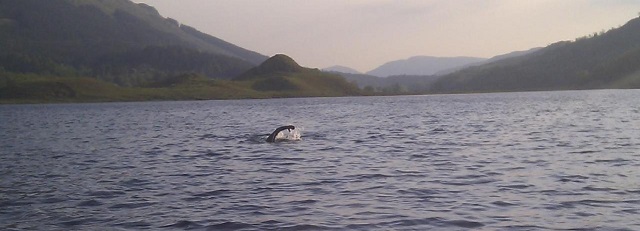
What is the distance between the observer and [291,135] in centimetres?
4500

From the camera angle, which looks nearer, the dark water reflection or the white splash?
the dark water reflection

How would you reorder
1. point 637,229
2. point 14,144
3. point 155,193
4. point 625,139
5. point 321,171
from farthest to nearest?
point 14,144
point 625,139
point 321,171
point 155,193
point 637,229

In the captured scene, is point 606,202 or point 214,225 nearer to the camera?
point 214,225

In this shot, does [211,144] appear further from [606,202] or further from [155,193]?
[606,202]

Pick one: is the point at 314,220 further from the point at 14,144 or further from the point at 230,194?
the point at 14,144

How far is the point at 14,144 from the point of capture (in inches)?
1763

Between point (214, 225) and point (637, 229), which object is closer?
point (637, 229)

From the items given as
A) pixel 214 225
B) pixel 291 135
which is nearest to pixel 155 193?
pixel 214 225

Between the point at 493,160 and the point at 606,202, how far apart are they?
1031cm

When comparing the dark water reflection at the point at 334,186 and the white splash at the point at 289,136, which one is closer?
the dark water reflection at the point at 334,186

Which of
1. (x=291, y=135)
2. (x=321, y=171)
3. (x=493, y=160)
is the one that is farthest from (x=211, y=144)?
(x=493, y=160)

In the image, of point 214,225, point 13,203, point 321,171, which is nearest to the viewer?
point 214,225

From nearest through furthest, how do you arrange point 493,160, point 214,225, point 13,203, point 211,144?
1. point 214,225
2. point 13,203
3. point 493,160
4. point 211,144

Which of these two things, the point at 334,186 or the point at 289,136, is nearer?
the point at 334,186
